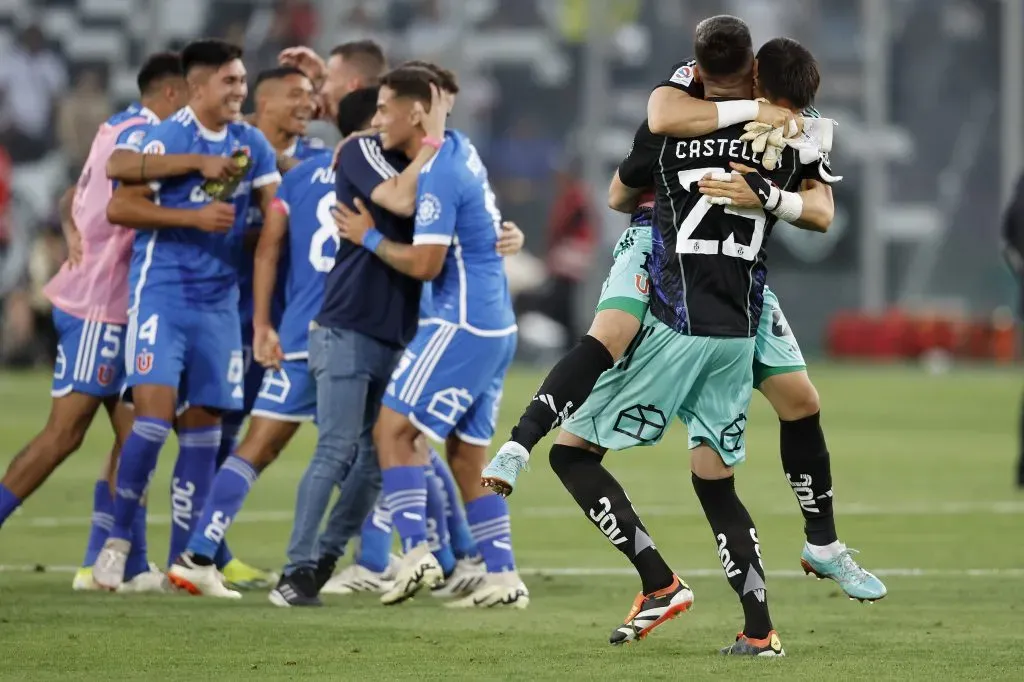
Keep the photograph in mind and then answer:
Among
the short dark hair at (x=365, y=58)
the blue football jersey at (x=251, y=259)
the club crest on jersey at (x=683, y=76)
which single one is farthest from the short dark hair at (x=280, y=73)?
the club crest on jersey at (x=683, y=76)

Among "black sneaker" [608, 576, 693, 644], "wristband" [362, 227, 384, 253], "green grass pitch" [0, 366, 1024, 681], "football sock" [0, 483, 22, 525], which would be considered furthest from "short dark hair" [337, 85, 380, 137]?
"black sneaker" [608, 576, 693, 644]

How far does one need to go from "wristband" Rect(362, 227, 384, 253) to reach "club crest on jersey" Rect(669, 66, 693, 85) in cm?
185

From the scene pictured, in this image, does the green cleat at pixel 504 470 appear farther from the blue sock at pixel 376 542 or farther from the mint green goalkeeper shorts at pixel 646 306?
the blue sock at pixel 376 542

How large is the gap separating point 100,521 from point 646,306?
3.36 m

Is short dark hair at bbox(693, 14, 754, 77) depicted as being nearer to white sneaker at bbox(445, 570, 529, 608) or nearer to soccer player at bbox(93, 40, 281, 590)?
white sneaker at bbox(445, 570, 529, 608)

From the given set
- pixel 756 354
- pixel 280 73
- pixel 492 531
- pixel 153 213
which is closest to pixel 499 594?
pixel 492 531

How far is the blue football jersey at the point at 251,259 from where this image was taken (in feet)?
30.6

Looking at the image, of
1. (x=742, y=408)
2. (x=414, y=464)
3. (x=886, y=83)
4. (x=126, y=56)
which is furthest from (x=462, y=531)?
(x=886, y=83)

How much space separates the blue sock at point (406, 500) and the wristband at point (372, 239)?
37.8 inches

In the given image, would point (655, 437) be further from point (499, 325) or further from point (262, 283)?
point (262, 283)

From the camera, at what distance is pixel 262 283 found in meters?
8.93

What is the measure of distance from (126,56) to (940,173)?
13.0m

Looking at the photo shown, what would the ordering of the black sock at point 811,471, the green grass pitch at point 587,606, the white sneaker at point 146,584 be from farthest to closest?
the white sneaker at point 146,584, the black sock at point 811,471, the green grass pitch at point 587,606

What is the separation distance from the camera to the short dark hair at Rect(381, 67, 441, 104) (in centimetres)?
837
